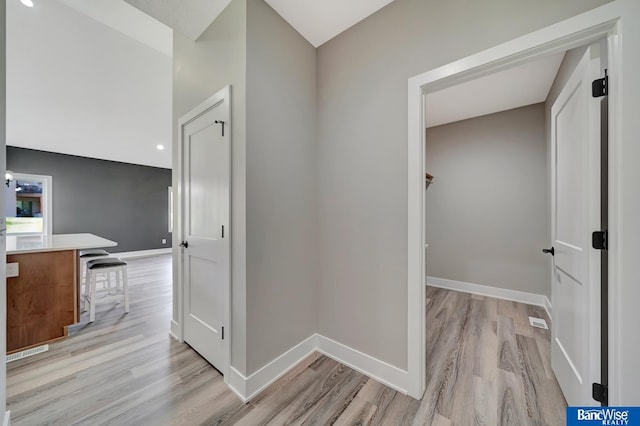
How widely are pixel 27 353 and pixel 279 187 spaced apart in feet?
8.57

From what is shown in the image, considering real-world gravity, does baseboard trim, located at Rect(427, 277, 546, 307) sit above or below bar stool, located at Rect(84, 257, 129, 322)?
below

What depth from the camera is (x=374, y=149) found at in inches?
68.6

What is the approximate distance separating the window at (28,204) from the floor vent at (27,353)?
4.99 m

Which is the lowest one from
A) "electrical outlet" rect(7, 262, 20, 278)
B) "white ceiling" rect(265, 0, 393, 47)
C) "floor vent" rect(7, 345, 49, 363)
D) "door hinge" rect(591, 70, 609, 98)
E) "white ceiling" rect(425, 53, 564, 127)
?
"floor vent" rect(7, 345, 49, 363)

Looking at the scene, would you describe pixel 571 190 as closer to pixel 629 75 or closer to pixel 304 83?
pixel 629 75

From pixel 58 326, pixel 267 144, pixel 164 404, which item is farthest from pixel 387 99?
pixel 58 326

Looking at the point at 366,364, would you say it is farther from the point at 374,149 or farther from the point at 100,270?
the point at 100,270

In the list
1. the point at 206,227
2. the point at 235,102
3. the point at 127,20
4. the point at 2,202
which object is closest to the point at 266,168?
the point at 235,102

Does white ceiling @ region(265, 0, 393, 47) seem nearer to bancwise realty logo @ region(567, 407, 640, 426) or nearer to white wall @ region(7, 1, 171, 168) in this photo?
white wall @ region(7, 1, 171, 168)

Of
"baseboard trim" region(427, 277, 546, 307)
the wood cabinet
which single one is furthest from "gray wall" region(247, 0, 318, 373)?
"baseboard trim" region(427, 277, 546, 307)

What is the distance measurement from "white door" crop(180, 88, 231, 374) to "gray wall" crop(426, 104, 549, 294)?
3.38m

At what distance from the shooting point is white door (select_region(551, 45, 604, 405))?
3.70 feet

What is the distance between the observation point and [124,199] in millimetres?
6363

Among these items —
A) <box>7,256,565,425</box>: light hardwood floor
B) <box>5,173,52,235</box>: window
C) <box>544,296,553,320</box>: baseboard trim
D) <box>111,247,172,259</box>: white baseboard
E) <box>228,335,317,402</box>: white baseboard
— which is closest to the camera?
<box>7,256,565,425</box>: light hardwood floor
